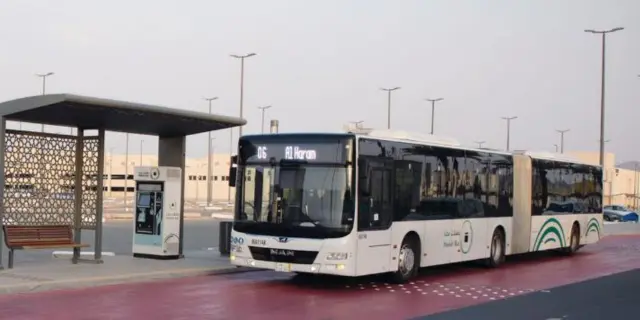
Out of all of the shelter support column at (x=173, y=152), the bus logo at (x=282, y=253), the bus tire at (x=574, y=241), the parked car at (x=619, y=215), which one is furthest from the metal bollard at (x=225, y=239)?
the parked car at (x=619, y=215)

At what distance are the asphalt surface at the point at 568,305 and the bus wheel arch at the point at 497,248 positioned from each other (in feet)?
11.3

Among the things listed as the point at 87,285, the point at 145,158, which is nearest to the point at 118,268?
the point at 87,285

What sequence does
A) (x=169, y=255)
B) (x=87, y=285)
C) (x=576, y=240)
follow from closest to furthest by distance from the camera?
1. (x=87, y=285)
2. (x=169, y=255)
3. (x=576, y=240)

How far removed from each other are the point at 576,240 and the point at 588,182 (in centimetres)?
203

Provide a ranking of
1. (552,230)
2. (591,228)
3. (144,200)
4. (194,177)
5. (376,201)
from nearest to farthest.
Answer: (376,201) → (144,200) → (552,230) → (591,228) → (194,177)

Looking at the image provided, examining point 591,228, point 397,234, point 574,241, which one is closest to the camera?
point 397,234

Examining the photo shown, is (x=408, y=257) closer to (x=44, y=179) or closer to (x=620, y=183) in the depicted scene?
(x=44, y=179)

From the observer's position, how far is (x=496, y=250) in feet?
66.2

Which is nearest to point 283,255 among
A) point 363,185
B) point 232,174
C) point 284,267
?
point 284,267

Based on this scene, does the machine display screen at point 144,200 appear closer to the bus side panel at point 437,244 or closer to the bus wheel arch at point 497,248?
the bus side panel at point 437,244

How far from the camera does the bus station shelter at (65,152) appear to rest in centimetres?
1475

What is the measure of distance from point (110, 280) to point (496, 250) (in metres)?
10.1

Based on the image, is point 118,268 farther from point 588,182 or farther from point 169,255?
point 588,182

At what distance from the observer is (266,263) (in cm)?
1476
